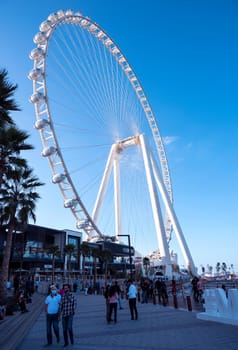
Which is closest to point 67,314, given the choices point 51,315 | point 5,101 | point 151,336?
point 51,315

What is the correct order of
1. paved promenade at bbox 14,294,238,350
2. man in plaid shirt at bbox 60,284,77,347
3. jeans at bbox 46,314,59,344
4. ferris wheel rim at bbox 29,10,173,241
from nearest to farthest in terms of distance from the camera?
paved promenade at bbox 14,294,238,350 → man in plaid shirt at bbox 60,284,77,347 → jeans at bbox 46,314,59,344 → ferris wheel rim at bbox 29,10,173,241

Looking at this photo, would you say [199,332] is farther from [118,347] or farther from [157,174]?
[157,174]

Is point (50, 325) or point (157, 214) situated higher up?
point (157, 214)

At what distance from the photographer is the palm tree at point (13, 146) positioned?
13934 millimetres

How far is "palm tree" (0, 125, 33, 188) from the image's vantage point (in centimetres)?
1393

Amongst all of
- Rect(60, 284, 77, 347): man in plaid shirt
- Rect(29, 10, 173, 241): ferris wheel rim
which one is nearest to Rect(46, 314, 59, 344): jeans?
Rect(60, 284, 77, 347): man in plaid shirt

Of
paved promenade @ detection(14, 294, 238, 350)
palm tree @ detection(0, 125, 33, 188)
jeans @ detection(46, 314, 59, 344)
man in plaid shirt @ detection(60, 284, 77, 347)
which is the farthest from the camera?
palm tree @ detection(0, 125, 33, 188)

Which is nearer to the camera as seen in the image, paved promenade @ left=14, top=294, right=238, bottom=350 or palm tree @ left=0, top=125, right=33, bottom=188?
paved promenade @ left=14, top=294, right=238, bottom=350

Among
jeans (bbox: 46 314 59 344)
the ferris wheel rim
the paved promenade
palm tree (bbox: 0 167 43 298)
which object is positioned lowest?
the paved promenade

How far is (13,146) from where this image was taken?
14.9m

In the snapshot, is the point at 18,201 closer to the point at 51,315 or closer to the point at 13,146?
the point at 13,146

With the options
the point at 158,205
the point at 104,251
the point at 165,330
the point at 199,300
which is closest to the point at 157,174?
the point at 158,205

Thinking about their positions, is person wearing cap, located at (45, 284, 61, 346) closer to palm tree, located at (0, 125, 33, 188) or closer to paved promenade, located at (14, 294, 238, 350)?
paved promenade, located at (14, 294, 238, 350)

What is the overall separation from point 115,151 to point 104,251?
22198 mm
